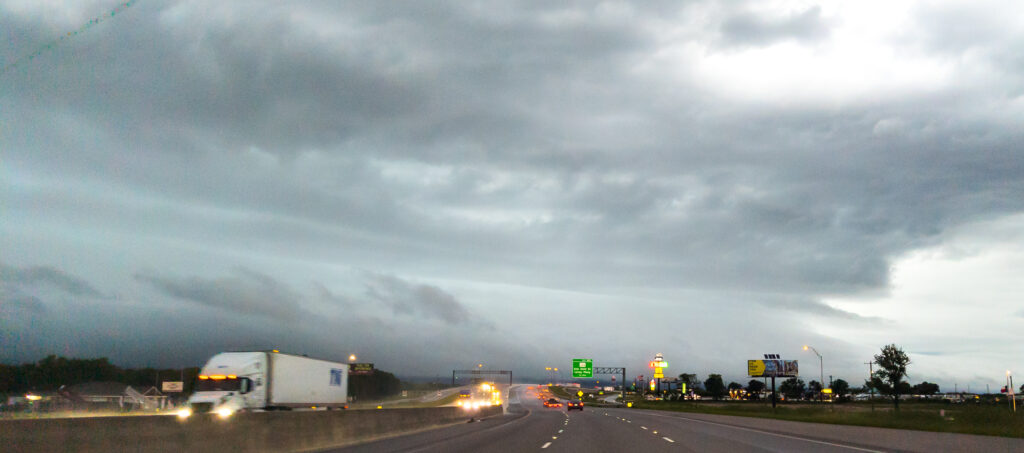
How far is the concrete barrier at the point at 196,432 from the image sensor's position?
11.4 metres

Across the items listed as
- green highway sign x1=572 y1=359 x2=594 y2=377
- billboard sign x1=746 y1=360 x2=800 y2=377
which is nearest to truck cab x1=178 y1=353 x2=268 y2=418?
green highway sign x1=572 y1=359 x2=594 y2=377

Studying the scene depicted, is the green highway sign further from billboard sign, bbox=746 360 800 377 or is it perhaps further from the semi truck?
the semi truck

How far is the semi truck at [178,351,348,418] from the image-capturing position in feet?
107

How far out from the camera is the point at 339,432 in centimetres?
2397

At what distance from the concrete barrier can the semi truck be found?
8656 millimetres

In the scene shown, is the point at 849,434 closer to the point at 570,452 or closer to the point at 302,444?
the point at 570,452

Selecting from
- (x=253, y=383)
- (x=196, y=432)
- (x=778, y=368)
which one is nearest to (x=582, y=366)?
(x=778, y=368)

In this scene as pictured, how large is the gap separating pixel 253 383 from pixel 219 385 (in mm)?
1504

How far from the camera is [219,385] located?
33281 millimetres

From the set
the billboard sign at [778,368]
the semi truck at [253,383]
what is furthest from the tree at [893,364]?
the semi truck at [253,383]

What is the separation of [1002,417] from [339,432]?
35.8m

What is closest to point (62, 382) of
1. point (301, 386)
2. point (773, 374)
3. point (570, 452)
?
point (301, 386)

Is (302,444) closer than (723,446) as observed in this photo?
Yes

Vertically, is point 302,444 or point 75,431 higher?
point 75,431
